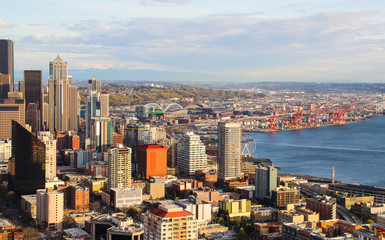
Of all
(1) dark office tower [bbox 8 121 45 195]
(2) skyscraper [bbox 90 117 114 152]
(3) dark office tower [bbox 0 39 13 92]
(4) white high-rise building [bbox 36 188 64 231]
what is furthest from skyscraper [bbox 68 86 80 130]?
(4) white high-rise building [bbox 36 188 64 231]

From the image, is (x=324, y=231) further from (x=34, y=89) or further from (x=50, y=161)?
(x=34, y=89)

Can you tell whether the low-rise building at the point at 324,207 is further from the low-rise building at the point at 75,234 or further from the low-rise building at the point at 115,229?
the low-rise building at the point at 75,234

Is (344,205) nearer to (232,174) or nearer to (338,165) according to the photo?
(232,174)

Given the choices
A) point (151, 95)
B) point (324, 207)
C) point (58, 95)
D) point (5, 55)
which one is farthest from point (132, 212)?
point (151, 95)

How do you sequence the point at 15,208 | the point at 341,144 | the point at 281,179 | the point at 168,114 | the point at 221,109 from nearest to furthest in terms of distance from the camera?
the point at 15,208 < the point at 281,179 < the point at 341,144 < the point at 168,114 < the point at 221,109

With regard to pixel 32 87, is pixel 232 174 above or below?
below

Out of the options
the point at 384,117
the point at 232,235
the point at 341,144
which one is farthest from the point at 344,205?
the point at 384,117

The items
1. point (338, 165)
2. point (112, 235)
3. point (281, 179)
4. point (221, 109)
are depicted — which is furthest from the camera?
point (221, 109)

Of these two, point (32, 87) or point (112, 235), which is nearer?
point (112, 235)
